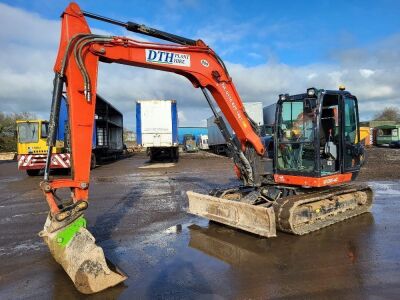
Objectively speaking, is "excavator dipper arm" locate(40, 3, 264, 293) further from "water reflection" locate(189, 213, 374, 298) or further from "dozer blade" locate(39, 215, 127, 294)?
"water reflection" locate(189, 213, 374, 298)

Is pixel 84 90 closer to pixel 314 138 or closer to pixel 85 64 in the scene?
pixel 85 64

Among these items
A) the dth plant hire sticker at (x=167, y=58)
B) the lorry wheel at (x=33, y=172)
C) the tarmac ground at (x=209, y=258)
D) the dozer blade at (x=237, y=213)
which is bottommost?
the tarmac ground at (x=209, y=258)

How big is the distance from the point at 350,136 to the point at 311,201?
1848 millimetres

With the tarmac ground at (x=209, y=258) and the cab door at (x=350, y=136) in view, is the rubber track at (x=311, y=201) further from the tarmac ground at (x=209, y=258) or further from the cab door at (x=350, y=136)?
the cab door at (x=350, y=136)

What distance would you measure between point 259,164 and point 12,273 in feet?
15.9

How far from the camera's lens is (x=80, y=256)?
4.68 m

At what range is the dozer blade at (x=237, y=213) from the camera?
6430mm

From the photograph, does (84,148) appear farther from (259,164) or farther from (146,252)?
(259,164)

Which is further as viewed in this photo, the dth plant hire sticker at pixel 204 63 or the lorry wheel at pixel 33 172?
the lorry wheel at pixel 33 172

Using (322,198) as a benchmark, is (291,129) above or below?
above

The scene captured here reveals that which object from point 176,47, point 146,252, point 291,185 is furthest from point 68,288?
point 291,185

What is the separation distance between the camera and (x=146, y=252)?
6.21 metres

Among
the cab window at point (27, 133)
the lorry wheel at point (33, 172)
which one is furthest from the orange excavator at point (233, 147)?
the lorry wheel at point (33, 172)

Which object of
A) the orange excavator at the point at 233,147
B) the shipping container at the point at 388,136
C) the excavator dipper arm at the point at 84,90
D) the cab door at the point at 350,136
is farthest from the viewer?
the shipping container at the point at 388,136
